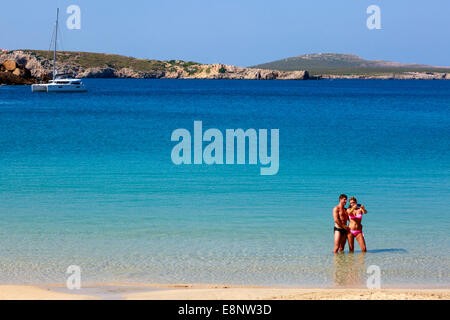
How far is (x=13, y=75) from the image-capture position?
527 ft

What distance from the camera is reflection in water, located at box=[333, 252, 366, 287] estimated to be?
12398 millimetres

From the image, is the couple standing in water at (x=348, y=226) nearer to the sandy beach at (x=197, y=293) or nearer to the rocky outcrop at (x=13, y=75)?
the sandy beach at (x=197, y=293)

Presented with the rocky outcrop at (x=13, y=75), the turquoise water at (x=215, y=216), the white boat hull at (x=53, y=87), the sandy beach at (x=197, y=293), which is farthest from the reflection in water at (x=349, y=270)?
the rocky outcrop at (x=13, y=75)

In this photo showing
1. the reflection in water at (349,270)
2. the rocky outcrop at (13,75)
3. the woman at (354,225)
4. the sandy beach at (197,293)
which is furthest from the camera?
the rocky outcrop at (13,75)

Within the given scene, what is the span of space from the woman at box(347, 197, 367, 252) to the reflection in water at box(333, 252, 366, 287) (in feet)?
0.77

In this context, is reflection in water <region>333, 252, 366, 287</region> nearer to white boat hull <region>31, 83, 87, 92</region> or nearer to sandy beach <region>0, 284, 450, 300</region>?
sandy beach <region>0, 284, 450, 300</region>

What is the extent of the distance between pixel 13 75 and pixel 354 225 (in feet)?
517

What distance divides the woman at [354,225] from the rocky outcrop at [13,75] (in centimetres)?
15505

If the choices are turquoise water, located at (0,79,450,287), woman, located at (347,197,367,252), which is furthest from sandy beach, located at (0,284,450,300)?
woman, located at (347,197,367,252)

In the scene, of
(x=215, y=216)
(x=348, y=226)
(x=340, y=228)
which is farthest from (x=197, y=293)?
(x=215, y=216)

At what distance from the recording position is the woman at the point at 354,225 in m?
14.0

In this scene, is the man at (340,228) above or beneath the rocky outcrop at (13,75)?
beneath

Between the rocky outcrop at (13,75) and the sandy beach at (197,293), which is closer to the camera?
the sandy beach at (197,293)
